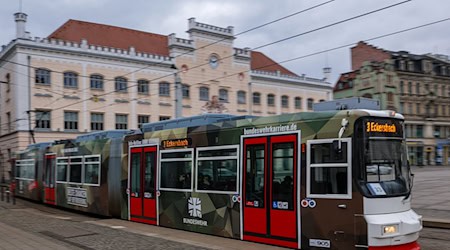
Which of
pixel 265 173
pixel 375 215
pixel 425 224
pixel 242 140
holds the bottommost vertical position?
pixel 425 224

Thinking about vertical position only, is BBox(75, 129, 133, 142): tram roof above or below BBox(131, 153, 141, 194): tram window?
above

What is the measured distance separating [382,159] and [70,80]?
37808 mm

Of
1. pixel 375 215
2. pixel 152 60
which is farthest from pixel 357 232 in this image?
pixel 152 60

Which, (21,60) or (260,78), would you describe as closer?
(21,60)

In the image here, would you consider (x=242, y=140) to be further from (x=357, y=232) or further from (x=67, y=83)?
(x=67, y=83)

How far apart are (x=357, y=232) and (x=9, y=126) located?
41364 mm

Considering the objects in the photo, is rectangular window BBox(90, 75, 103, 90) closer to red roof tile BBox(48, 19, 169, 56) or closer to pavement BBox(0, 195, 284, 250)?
red roof tile BBox(48, 19, 169, 56)

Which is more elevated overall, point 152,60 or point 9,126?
point 152,60


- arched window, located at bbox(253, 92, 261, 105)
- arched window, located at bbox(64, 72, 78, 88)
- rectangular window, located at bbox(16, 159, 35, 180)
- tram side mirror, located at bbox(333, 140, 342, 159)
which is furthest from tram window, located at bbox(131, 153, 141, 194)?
arched window, located at bbox(253, 92, 261, 105)

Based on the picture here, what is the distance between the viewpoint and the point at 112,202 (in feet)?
50.1

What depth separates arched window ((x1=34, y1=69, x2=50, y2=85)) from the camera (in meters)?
40.2

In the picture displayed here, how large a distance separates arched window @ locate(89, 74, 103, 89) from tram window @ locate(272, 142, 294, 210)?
36307 millimetres

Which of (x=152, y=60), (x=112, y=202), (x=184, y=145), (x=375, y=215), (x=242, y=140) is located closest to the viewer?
(x=375, y=215)

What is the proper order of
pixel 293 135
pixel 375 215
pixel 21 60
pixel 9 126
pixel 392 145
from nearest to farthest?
pixel 375 215, pixel 392 145, pixel 293 135, pixel 21 60, pixel 9 126
